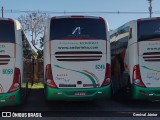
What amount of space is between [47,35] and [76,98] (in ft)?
8.24

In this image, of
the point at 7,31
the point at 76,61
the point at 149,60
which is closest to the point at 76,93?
the point at 76,61

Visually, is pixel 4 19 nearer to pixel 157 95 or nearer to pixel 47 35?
pixel 47 35

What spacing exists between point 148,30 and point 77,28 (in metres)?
2.76

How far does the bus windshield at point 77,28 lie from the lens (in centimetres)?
1400

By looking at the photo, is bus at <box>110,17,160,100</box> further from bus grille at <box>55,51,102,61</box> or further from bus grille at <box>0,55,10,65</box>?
bus grille at <box>0,55,10,65</box>

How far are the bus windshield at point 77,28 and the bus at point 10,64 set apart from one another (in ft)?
5.04

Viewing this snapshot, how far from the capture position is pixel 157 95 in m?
14.5

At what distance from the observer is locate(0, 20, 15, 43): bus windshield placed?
42.5ft

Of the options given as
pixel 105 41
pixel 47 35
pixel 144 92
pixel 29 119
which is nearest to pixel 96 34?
pixel 105 41

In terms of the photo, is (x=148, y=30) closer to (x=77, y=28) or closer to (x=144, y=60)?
(x=144, y=60)

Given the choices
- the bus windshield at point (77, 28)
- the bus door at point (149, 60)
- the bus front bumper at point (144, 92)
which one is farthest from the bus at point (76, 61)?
the bus door at point (149, 60)

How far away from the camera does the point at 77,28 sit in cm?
1413

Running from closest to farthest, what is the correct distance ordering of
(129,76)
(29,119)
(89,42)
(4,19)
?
(29,119)
(4,19)
(89,42)
(129,76)

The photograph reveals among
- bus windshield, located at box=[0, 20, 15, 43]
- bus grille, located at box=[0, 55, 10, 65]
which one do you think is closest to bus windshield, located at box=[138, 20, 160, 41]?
bus windshield, located at box=[0, 20, 15, 43]
